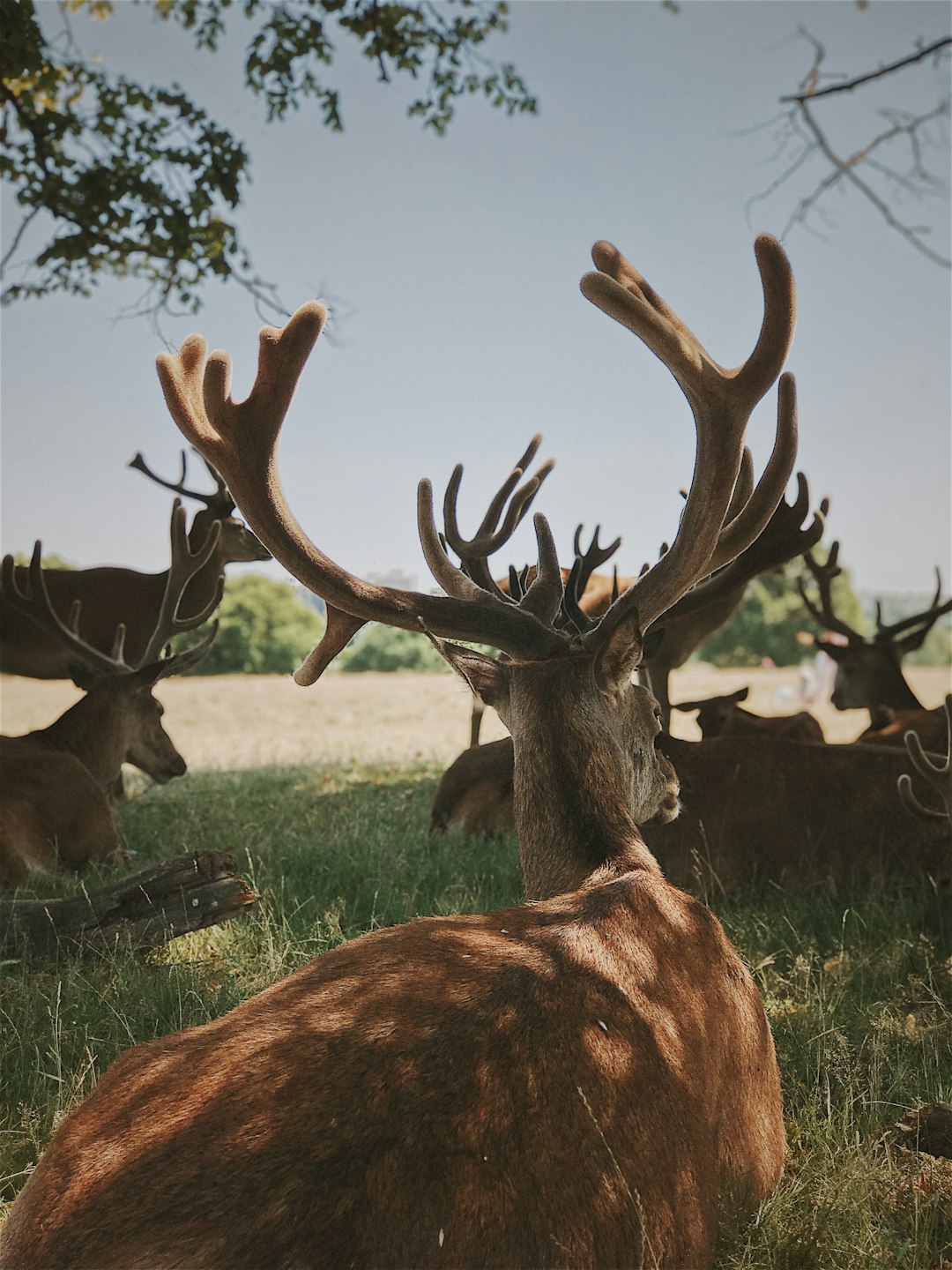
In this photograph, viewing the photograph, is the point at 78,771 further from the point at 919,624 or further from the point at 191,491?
the point at 919,624

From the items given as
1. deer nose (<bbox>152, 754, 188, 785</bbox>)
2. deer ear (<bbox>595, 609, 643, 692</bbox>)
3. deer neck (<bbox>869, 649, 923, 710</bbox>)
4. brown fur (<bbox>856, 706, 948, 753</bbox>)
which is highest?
deer ear (<bbox>595, 609, 643, 692</bbox>)

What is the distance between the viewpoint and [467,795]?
19.4ft

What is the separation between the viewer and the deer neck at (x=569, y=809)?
2635mm

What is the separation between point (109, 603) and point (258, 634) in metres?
24.1

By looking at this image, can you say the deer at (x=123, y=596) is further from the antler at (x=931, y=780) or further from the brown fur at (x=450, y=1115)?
the brown fur at (x=450, y=1115)

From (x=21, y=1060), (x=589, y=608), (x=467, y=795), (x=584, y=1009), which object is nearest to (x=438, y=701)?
(x=589, y=608)

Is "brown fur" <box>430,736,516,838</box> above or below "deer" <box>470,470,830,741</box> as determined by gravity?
below

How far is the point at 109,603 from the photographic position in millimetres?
8297

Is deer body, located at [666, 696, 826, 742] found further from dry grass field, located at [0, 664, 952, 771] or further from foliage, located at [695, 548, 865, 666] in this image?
foliage, located at [695, 548, 865, 666]

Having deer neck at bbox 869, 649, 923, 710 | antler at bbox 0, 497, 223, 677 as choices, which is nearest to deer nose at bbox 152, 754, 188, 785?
antler at bbox 0, 497, 223, 677

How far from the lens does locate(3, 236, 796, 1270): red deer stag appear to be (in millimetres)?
1493

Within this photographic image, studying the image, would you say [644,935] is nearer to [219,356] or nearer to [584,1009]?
[584,1009]

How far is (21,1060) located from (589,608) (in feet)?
16.9

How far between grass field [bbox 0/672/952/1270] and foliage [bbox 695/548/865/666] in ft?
130
